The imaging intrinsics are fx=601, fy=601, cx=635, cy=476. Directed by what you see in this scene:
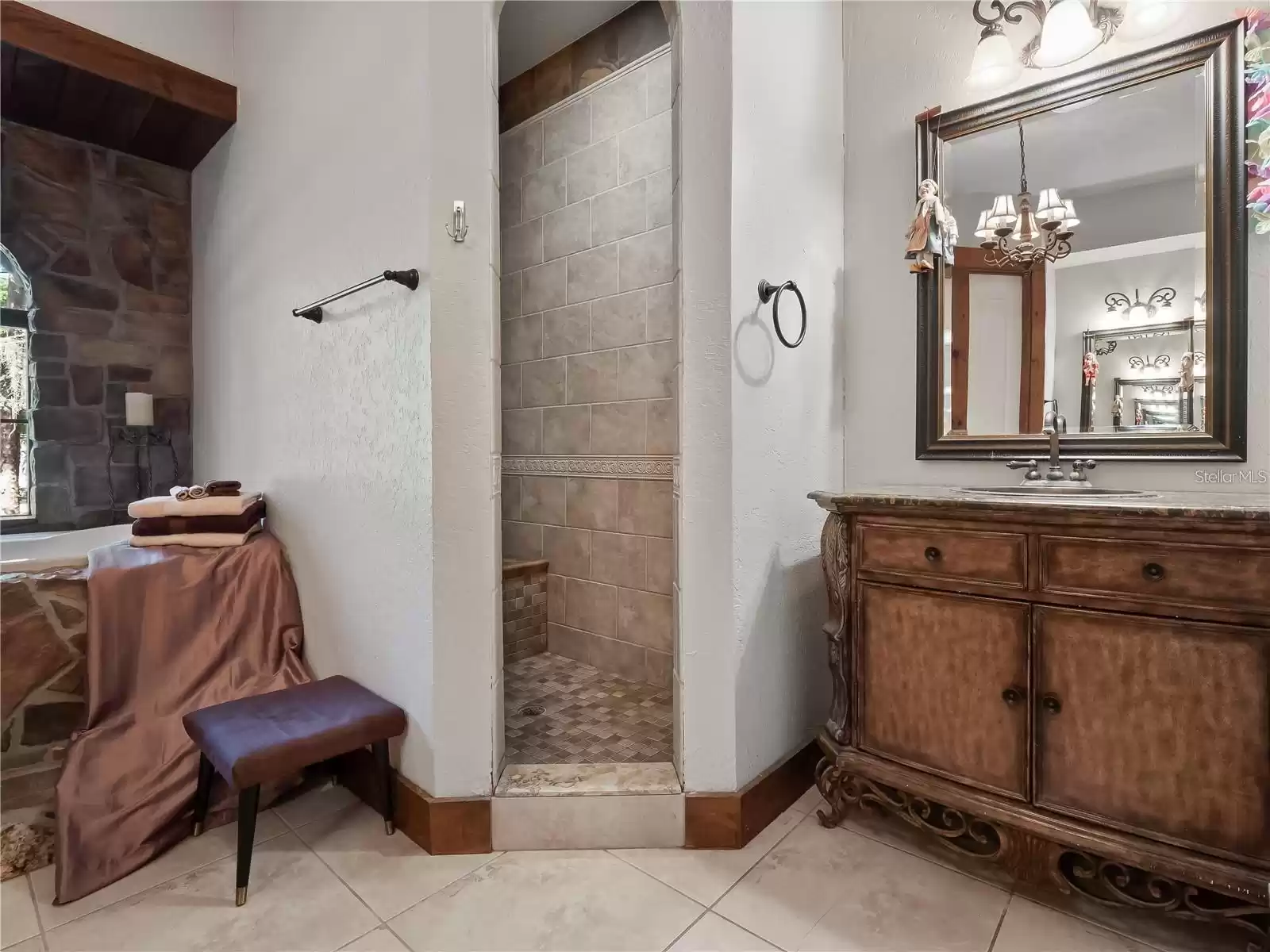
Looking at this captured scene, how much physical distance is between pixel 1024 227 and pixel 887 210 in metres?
0.39

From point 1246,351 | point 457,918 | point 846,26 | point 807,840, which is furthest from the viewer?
point 846,26

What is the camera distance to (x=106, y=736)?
61.7 inches

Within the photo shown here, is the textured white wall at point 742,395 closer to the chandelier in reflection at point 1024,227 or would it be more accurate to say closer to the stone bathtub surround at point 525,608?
the chandelier in reflection at point 1024,227

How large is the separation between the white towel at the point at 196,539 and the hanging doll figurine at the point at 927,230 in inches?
89.6

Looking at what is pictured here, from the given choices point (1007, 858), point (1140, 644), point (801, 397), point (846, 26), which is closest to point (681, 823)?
point (1007, 858)

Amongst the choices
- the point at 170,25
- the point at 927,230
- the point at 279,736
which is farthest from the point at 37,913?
the point at 170,25

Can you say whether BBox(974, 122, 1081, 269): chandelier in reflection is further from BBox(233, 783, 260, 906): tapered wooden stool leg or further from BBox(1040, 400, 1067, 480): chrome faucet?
BBox(233, 783, 260, 906): tapered wooden stool leg

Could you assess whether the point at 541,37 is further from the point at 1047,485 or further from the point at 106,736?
the point at 106,736

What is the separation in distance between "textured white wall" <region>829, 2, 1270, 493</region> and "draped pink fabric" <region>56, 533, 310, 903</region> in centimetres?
194

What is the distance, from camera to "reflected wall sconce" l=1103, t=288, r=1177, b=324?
4.99 ft

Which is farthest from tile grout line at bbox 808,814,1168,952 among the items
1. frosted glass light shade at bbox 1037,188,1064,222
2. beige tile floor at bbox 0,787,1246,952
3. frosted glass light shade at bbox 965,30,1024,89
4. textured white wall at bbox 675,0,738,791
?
frosted glass light shade at bbox 965,30,1024,89

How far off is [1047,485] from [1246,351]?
0.51m

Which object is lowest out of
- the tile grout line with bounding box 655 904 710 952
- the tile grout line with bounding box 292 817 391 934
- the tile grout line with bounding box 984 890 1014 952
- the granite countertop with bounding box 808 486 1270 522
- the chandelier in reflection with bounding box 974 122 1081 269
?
the tile grout line with bounding box 984 890 1014 952

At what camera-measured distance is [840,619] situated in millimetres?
1560
